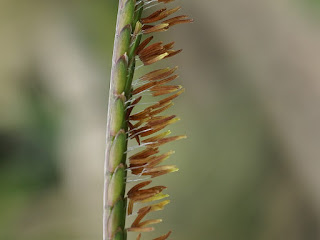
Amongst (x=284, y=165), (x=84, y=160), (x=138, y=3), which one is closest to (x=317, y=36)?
(x=284, y=165)

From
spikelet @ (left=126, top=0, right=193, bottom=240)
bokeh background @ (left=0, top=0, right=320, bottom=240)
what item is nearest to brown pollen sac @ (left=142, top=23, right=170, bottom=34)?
spikelet @ (left=126, top=0, right=193, bottom=240)

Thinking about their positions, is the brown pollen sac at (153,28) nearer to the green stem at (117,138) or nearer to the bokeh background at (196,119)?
the green stem at (117,138)

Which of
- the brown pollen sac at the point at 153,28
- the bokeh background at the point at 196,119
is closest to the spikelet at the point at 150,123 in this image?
the brown pollen sac at the point at 153,28

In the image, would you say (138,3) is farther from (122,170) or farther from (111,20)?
(111,20)

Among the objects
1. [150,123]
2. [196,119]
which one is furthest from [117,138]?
[196,119]

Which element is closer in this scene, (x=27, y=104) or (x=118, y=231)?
(x=118, y=231)

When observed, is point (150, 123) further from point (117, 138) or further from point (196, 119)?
point (196, 119)
